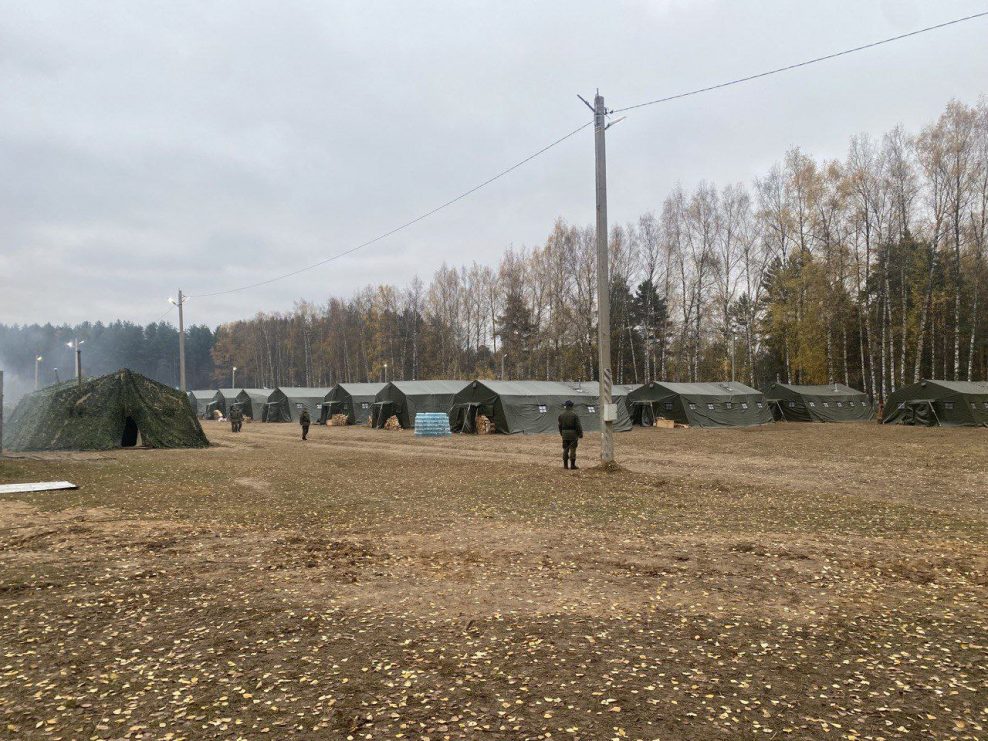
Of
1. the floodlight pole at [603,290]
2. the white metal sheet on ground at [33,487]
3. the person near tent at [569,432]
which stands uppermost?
the floodlight pole at [603,290]

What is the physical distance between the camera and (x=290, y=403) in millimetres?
50125

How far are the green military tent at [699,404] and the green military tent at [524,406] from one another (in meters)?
2.21

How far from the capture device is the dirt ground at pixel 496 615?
11.3ft

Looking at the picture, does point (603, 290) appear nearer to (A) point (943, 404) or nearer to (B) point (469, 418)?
(B) point (469, 418)

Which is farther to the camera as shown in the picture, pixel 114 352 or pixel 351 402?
pixel 114 352

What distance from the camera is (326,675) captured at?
13.0 feet

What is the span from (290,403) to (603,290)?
40992mm

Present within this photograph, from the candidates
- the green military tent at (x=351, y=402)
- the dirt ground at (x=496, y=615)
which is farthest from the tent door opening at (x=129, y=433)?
the green military tent at (x=351, y=402)

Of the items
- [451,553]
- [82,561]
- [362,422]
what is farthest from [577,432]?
[362,422]

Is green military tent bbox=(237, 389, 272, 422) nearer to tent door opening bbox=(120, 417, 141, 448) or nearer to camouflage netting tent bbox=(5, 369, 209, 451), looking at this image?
camouflage netting tent bbox=(5, 369, 209, 451)

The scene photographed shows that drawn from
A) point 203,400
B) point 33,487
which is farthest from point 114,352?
point 33,487

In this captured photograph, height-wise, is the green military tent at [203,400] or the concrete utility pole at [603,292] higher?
the concrete utility pole at [603,292]

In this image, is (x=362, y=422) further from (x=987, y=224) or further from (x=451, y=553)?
(x=987, y=224)

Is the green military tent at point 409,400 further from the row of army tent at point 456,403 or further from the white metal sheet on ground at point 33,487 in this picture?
the white metal sheet on ground at point 33,487
